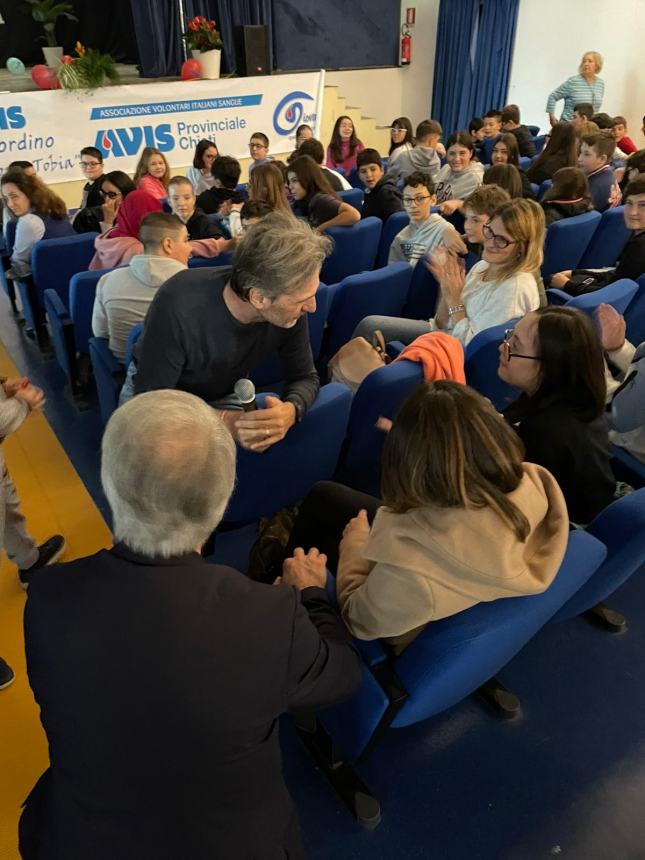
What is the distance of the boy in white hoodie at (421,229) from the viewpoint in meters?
3.26

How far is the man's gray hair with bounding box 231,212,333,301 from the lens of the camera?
1.68 meters

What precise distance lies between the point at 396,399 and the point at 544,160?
378cm

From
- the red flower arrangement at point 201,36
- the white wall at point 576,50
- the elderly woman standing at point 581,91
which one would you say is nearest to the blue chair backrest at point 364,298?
the elderly woman standing at point 581,91

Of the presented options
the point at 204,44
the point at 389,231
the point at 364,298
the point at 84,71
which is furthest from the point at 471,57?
the point at 364,298

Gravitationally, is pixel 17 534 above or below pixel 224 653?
below

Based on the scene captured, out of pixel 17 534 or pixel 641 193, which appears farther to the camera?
pixel 641 193

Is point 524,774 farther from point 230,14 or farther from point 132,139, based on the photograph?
point 230,14

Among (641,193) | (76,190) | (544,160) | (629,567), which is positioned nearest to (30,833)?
(629,567)

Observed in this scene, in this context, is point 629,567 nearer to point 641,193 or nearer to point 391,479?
point 391,479

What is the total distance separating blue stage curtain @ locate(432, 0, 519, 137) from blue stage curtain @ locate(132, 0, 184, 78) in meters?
4.22

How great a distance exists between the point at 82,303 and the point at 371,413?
5.42 feet

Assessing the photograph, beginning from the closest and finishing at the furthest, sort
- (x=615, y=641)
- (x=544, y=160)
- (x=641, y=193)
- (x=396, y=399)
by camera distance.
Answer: (x=615, y=641)
(x=396, y=399)
(x=641, y=193)
(x=544, y=160)

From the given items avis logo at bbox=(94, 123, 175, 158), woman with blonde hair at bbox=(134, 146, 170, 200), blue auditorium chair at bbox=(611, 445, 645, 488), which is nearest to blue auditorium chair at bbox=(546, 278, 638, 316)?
blue auditorium chair at bbox=(611, 445, 645, 488)

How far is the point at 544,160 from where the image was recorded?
483 cm
